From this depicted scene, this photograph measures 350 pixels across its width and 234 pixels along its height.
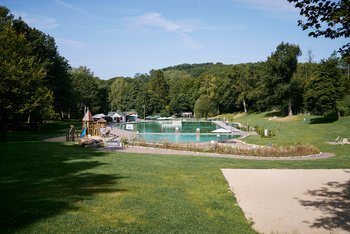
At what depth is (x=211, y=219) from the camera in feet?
23.2

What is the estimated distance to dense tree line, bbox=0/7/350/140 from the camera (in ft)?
85.3

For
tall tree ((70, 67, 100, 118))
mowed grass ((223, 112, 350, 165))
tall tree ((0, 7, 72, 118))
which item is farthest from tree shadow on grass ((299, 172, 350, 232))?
tall tree ((70, 67, 100, 118))

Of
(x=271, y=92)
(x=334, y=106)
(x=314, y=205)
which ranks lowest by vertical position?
(x=314, y=205)

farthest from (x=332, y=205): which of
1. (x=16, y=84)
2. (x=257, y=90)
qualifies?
(x=257, y=90)

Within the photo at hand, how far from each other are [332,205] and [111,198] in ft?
19.4

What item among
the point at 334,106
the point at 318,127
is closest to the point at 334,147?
the point at 318,127

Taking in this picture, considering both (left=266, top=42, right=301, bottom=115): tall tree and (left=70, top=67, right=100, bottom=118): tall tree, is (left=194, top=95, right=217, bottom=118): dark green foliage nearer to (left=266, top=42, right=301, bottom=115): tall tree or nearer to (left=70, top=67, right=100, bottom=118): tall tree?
(left=266, top=42, right=301, bottom=115): tall tree

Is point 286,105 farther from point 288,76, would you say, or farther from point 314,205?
point 314,205

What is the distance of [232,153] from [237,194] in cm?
1137

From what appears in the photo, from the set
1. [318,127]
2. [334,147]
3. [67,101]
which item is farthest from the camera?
[67,101]

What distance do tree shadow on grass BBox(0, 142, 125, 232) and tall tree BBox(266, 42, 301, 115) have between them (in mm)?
44777

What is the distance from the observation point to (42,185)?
350 inches

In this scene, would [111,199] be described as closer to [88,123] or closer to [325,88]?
[88,123]

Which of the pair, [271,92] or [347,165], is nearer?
[347,165]
